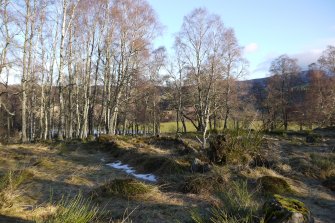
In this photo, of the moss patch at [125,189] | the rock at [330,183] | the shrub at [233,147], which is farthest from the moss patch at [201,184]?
the rock at [330,183]

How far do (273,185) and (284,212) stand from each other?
2.94 meters

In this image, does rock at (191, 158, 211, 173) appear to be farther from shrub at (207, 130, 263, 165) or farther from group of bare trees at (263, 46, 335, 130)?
group of bare trees at (263, 46, 335, 130)

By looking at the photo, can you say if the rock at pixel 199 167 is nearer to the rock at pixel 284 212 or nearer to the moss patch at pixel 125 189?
the moss patch at pixel 125 189

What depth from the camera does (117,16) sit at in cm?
2323

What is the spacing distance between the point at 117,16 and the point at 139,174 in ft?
53.3

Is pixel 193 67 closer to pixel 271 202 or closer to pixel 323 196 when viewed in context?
pixel 323 196

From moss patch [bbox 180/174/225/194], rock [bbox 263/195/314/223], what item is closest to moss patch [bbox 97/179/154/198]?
moss patch [bbox 180/174/225/194]

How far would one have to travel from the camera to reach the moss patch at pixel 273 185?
7137 mm

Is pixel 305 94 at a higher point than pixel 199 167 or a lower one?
higher

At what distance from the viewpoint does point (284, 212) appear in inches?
174

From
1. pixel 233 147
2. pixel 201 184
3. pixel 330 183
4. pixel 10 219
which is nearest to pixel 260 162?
pixel 233 147

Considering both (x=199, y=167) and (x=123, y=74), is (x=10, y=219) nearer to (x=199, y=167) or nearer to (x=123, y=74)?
(x=199, y=167)

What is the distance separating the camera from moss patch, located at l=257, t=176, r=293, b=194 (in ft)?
23.4

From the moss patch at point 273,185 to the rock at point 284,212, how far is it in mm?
2314
